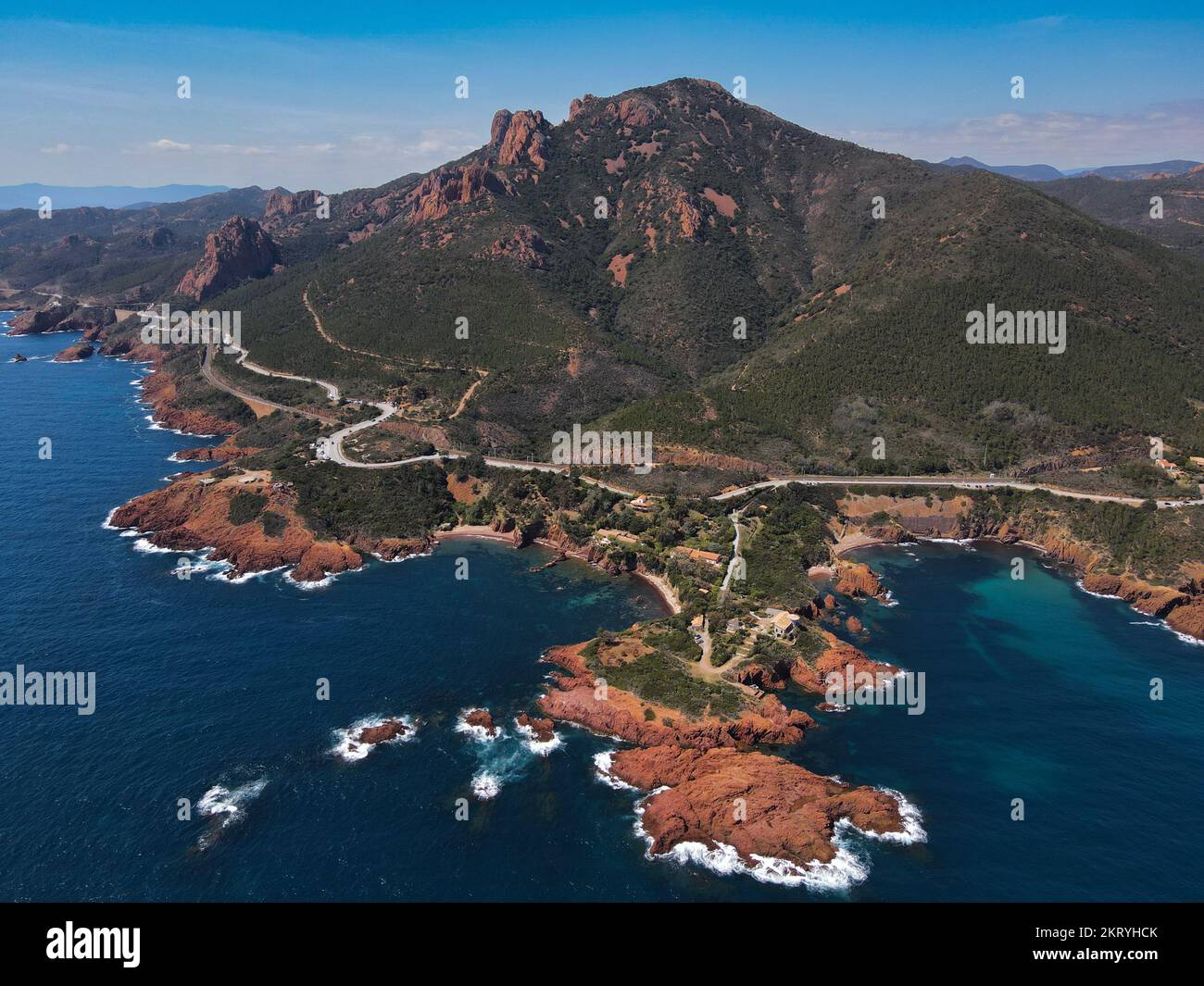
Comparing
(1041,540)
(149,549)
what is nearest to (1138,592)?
(1041,540)

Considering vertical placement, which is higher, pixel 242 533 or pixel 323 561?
pixel 242 533

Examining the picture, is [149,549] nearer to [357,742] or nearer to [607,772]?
[357,742]

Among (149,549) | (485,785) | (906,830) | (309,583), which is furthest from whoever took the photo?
(149,549)

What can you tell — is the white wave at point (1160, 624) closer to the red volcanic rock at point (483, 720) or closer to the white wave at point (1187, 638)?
the white wave at point (1187, 638)

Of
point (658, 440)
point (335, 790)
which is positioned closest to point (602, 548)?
point (658, 440)

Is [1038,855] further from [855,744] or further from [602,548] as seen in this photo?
[602,548]

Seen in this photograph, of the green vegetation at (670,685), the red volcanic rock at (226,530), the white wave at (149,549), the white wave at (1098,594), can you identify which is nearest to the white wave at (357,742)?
the green vegetation at (670,685)
